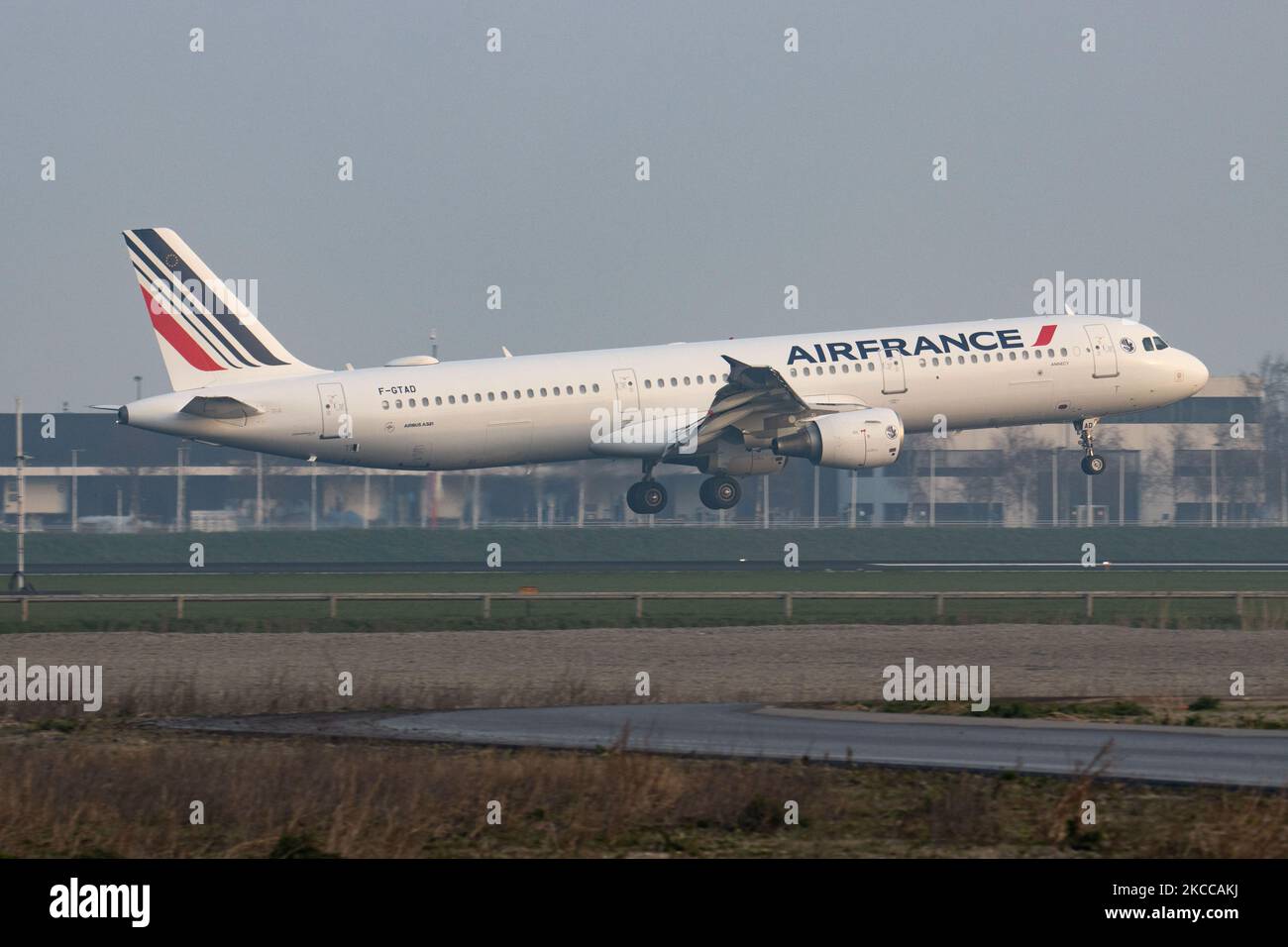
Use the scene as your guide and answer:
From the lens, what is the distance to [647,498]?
51.4 meters

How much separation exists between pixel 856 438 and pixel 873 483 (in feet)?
153

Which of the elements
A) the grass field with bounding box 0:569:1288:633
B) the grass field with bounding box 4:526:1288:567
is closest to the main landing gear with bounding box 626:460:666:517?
the grass field with bounding box 0:569:1288:633

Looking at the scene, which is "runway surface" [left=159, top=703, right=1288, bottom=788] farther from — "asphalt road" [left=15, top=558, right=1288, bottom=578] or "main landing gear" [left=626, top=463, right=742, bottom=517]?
"asphalt road" [left=15, top=558, right=1288, bottom=578]

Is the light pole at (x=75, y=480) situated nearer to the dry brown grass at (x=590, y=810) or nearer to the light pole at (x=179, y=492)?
the light pole at (x=179, y=492)

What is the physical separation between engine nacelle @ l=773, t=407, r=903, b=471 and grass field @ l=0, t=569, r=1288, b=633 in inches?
147

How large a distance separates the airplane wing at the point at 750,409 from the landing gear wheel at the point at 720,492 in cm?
135

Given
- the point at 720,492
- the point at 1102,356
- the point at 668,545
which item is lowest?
the point at 668,545

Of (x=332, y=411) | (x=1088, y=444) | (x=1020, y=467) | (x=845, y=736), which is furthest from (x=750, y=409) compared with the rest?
(x=1020, y=467)

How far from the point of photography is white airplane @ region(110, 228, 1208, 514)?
4625 cm

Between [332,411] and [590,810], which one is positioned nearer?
[590,810]

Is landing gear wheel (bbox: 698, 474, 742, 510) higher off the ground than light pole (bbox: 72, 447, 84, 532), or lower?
lower

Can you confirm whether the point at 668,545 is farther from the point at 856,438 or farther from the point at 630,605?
the point at 630,605
